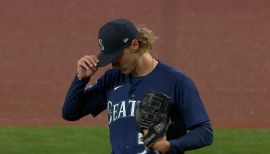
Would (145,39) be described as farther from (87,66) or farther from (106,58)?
(87,66)

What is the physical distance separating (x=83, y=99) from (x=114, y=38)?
0.60 meters

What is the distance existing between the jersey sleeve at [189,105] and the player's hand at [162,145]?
229 millimetres

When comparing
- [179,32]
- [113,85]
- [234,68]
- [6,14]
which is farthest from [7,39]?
[113,85]

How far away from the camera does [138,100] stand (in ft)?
12.2

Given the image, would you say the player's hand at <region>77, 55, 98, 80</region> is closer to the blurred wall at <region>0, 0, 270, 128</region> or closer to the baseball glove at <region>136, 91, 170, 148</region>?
the baseball glove at <region>136, 91, 170, 148</region>

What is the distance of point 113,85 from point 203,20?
11408 mm

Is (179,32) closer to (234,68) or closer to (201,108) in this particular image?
(234,68)

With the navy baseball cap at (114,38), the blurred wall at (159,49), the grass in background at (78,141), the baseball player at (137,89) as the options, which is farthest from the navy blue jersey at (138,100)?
the blurred wall at (159,49)

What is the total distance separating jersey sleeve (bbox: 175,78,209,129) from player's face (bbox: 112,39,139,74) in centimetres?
29

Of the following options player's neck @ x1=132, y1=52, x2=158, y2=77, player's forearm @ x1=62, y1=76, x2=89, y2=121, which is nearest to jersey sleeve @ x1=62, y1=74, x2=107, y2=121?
player's forearm @ x1=62, y1=76, x2=89, y2=121

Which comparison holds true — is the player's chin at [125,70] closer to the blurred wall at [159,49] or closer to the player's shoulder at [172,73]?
the player's shoulder at [172,73]

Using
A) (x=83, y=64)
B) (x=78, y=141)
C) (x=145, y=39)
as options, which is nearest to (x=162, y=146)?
(x=145, y=39)

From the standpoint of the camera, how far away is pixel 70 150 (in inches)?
317

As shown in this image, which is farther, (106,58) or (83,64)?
(83,64)
